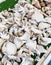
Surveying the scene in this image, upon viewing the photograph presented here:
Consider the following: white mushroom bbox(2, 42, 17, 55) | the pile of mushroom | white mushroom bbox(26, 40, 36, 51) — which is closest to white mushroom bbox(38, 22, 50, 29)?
the pile of mushroom

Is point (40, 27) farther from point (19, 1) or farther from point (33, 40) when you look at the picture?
point (19, 1)

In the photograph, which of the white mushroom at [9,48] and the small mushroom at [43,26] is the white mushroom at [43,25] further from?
the white mushroom at [9,48]

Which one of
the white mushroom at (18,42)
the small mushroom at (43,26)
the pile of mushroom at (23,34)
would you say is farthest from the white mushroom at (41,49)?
the small mushroom at (43,26)

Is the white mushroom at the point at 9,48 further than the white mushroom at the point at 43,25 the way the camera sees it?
No

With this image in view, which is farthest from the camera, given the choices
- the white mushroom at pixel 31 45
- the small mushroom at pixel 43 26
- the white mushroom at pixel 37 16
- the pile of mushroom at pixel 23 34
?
the white mushroom at pixel 37 16

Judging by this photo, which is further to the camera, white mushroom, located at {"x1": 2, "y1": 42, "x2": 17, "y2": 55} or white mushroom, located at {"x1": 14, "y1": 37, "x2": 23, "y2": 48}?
white mushroom, located at {"x1": 14, "y1": 37, "x2": 23, "y2": 48}

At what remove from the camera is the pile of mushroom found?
103 inches

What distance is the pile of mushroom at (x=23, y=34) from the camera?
2611 mm

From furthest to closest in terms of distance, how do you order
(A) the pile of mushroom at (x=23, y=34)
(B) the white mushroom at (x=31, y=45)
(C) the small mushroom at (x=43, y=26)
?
(C) the small mushroom at (x=43, y=26), (B) the white mushroom at (x=31, y=45), (A) the pile of mushroom at (x=23, y=34)

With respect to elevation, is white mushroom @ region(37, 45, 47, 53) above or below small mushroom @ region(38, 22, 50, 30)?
below

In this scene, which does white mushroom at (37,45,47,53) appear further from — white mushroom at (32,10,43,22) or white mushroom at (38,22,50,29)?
white mushroom at (32,10,43,22)

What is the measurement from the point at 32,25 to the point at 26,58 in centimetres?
57

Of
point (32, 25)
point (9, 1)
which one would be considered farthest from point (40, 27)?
point (9, 1)

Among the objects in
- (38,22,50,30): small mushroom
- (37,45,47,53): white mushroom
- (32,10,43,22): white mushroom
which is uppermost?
(32,10,43,22): white mushroom
